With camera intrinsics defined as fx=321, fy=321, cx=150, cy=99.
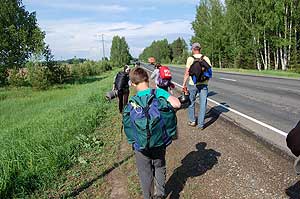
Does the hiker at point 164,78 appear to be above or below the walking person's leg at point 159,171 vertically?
above

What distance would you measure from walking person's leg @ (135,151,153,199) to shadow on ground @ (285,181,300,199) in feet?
5.90

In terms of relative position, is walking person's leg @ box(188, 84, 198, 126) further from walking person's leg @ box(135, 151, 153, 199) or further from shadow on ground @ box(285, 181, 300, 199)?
walking person's leg @ box(135, 151, 153, 199)

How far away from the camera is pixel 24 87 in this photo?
109 ft

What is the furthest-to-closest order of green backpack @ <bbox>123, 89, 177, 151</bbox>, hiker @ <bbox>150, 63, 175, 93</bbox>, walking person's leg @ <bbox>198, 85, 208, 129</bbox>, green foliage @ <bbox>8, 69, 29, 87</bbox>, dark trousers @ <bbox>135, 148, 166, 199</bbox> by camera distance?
green foliage @ <bbox>8, 69, 29, 87</bbox> < hiker @ <bbox>150, 63, 175, 93</bbox> < walking person's leg @ <bbox>198, 85, 208, 129</bbox> < dark trousers @ <bbox>135, 148, 166, 199</bbox> < green backpack @ <bbox>123, 89, 177, 151</bbox>

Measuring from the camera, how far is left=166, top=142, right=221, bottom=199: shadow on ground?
180 inches

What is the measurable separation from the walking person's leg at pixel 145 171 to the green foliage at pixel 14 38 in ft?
105

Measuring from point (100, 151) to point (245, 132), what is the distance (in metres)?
3.26

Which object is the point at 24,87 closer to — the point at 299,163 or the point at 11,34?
the point at 11,34

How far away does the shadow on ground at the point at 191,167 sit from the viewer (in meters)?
4.57

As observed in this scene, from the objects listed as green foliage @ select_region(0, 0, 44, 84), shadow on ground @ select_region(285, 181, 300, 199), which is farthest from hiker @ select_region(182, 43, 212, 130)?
green foliage @ select_region(0, 0, 44, 84)

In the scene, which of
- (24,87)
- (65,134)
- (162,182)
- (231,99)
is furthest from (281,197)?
(24,87)

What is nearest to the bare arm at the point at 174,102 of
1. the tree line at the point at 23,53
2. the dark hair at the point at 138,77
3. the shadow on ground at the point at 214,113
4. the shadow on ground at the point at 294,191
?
the dark hair at the point at 138,77

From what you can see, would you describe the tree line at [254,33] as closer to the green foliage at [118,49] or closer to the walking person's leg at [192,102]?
the walking person's leg at [192,102]

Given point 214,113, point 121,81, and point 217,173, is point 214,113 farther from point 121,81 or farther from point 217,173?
point 217,173
